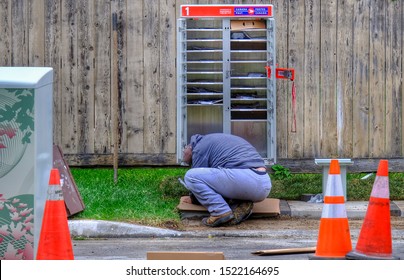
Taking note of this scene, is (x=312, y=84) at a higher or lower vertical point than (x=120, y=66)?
lower

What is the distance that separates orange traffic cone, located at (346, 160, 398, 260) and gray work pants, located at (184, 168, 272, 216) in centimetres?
332

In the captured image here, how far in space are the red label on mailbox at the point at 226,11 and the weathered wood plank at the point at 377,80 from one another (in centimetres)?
169

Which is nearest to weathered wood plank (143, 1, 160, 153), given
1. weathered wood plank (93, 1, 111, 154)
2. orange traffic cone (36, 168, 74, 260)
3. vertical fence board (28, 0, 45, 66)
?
weathered wood plank (93, 1, 111, 154)

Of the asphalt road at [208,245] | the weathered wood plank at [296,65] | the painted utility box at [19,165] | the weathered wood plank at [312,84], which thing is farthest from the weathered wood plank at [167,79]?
the painted utility box at [19,165]

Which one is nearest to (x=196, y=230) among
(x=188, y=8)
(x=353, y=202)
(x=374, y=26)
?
(x=353, y=202)

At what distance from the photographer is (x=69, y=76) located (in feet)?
43.1

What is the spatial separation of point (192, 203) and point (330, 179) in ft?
12.7

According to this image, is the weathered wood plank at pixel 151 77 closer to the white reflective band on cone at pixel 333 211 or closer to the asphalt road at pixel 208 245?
the asphalt road at pixel 208 245

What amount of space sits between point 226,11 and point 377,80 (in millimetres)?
2395

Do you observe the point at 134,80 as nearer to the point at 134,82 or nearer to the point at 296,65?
the point at 134,82

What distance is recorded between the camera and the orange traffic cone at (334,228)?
7461mm

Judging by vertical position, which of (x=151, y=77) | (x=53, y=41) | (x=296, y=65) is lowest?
(x=151, y=77)

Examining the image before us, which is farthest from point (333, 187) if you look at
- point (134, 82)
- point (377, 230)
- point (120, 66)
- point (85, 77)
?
point (85, 77)

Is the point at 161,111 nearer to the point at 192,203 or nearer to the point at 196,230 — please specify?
the point at 192,203
